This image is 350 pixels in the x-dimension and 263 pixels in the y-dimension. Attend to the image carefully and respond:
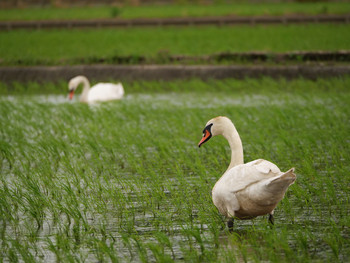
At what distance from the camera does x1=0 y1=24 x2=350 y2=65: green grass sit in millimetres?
18875

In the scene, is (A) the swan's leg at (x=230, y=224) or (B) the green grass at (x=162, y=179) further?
(A) the swan's leg at (x=230, y=224)

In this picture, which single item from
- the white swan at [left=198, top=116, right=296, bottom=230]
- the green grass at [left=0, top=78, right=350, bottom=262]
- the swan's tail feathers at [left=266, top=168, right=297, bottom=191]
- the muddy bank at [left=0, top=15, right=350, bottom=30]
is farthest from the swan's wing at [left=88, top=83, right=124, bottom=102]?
the muddy bank at [left=0, top=15, right=350, bottom=30]

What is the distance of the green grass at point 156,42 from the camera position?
18.9 meters

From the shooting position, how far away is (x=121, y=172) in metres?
8.09

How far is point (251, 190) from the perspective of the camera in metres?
5.49

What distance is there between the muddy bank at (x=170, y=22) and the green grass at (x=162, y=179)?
477 inches

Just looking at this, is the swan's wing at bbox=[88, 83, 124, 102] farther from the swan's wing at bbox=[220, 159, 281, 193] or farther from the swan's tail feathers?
the swan's tail feathers

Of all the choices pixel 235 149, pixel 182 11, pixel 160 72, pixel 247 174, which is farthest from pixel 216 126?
pixel 182 11

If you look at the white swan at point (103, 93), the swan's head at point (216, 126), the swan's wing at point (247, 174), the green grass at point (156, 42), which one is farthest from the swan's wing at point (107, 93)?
the swan's wing at point (247, 174)

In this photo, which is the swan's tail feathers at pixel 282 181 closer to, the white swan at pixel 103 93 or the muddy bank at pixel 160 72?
the white swan at pixel 103 93

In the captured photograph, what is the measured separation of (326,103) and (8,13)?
2485 cm

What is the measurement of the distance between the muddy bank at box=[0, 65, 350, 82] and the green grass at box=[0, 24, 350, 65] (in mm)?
800

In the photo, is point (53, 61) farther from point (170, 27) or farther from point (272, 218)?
point (272, 218)

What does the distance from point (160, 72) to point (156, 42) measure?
4852mm
